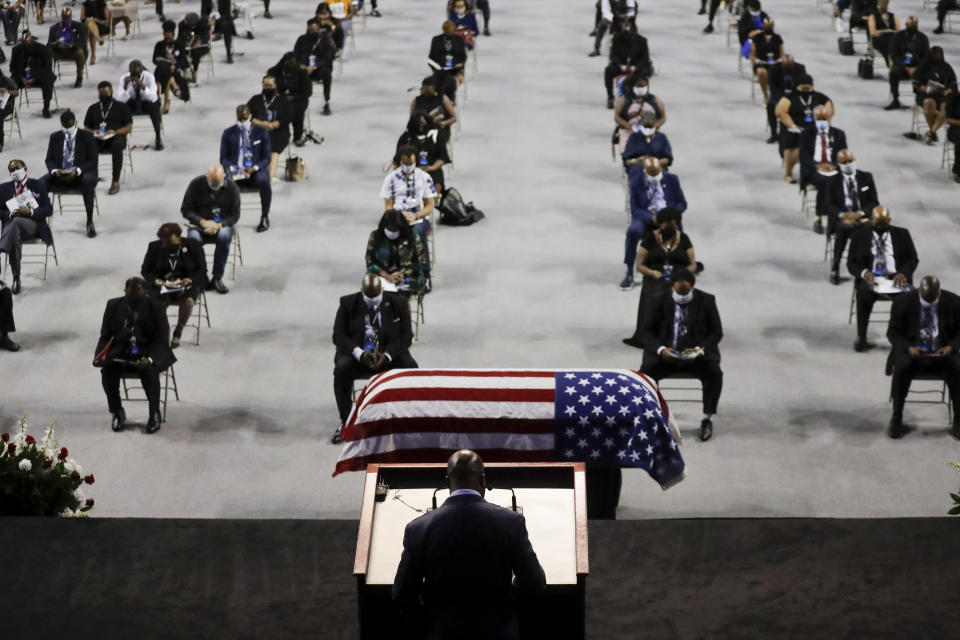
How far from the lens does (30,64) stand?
20.3m

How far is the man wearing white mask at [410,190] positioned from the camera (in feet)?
46.8

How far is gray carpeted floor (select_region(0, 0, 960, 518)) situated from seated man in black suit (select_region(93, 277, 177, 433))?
0.30 m

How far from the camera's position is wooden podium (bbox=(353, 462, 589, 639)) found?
246 inches

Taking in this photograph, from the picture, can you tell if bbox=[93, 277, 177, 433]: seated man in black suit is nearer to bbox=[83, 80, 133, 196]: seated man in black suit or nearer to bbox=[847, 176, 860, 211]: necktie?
bbox=[83, 80, 133, 196]: seated man in black suit

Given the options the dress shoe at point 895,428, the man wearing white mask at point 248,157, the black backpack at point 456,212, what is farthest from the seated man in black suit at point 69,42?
the dress shoe at point 895,428

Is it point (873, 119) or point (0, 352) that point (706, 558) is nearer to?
point (0, 352)

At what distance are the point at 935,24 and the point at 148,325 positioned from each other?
699 inches

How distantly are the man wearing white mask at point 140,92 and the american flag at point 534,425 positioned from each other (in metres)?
10.1

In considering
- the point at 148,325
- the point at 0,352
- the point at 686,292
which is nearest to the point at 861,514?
the point at 686,292

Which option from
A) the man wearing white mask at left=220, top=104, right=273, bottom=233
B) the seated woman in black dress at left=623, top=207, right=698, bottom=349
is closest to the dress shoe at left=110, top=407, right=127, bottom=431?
the seated woman in black dress at left=623, top=207, right=698, bottom=349

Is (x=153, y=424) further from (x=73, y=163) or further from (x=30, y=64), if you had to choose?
(x=30, y=64)

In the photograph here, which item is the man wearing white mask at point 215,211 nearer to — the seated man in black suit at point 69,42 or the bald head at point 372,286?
the bald head at point 372,286

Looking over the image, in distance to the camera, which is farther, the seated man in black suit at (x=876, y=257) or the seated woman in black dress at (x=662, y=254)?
the seated woman in black dress at (x=662, y=254)

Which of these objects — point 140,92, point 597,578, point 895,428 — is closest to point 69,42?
point 140,92
